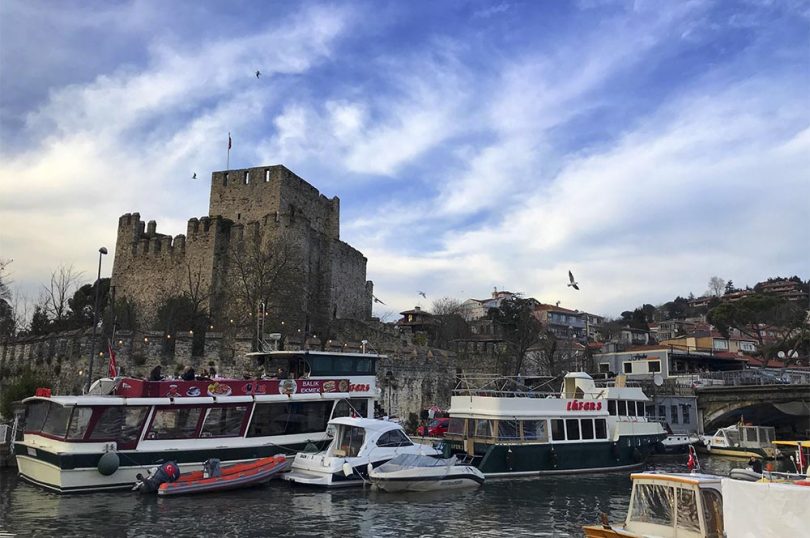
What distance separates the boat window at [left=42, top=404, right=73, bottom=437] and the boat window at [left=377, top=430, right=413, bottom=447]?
8430mm

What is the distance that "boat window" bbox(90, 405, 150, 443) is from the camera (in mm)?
16703

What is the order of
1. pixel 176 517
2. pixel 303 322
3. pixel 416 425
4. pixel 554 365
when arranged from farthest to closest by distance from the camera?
pixel 554 365 < pixel 303 322 < pixel 416 425 < pixel 176 517

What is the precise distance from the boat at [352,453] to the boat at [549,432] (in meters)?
2.05

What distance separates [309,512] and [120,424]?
620 cm

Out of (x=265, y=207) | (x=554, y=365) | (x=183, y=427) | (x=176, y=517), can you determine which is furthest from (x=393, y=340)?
(x=176, y=517)

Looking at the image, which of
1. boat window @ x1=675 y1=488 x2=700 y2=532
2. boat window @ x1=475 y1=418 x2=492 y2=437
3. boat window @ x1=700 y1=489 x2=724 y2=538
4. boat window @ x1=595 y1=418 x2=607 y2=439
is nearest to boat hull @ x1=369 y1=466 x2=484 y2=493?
boat window @ x1=475 y1=418 x2=492 y2=437

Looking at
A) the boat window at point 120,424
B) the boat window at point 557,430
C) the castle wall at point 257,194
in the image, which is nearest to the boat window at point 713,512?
the boat window at point 557,430

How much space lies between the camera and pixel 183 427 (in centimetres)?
1795

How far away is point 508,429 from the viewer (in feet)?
69.7

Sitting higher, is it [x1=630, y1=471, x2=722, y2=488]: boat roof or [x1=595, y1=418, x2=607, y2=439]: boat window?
[x1=595, y1=418, x2=607, y2=439]: boat window

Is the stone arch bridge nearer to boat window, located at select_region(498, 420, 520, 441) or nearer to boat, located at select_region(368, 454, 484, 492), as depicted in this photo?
boat window, located at select_region(498, 420, 520, 441)

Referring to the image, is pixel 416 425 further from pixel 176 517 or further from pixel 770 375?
pixel 770 375

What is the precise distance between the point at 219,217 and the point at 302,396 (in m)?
21.2

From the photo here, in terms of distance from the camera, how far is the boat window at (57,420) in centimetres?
1655
